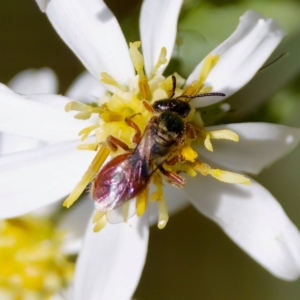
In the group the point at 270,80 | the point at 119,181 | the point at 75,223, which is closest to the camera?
the point at 119,181

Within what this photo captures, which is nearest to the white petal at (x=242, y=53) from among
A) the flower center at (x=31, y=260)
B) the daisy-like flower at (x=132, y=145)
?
the daisy-like flower at (x=132, y=145)

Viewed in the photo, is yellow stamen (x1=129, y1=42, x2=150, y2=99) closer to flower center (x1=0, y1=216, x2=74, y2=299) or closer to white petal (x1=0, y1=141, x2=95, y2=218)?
white petal (x1=0, y1=141, x2=95, y2=218)

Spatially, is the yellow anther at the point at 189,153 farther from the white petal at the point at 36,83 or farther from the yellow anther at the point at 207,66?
the white petal at the point at 36,83

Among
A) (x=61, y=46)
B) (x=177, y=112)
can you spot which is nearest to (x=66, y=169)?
(x=177, y=112)

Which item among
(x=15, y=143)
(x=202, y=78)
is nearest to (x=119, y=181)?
(x=202, y=78)

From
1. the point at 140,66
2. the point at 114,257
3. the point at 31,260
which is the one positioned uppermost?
the point at 140,66

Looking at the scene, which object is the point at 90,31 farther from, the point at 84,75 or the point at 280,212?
the point at 280,212

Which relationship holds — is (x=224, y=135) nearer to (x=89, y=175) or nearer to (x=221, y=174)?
(x=221, y=174)
